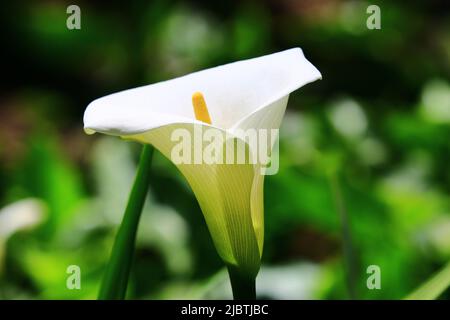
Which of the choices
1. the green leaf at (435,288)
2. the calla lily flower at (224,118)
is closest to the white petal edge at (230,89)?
the calla lily flower at (224,118)

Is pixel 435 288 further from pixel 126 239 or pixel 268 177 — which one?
pixel 268 177

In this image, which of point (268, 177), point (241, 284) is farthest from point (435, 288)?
point (268, 177)

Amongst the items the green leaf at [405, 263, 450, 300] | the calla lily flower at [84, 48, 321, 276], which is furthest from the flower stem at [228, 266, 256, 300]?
the green leaf at [405, 263, 450, 300]

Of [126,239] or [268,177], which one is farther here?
[268,177]

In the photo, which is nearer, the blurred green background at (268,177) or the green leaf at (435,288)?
the green leaf at (435,288)

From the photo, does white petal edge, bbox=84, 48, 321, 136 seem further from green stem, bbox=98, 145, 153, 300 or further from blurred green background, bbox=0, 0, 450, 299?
blurred green background, bbox=0, 0, 450, 299

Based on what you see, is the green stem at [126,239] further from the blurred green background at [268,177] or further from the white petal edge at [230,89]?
the blurred green background at [268,177]

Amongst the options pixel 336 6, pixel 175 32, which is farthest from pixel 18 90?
pixel 336 6
